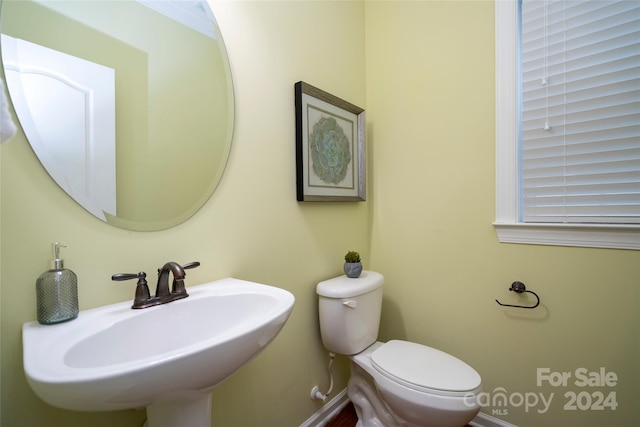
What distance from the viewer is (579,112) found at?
1.13 meters

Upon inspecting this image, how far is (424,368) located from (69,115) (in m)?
1.44

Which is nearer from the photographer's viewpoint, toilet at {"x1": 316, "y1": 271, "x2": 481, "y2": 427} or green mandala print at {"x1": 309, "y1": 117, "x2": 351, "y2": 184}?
toilet at {"x1": 316, "y1": 271, "x2": 481, "y2": 427}

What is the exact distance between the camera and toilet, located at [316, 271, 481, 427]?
996 millimetres

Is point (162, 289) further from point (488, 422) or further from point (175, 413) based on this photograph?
point (488, 422)

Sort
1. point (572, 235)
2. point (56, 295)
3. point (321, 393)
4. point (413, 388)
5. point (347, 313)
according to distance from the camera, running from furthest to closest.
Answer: point (321, 393) → point (347, 313) → point (572, 235) → point (413, 388) → point (56, 295)

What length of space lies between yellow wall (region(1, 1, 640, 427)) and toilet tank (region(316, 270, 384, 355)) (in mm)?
96

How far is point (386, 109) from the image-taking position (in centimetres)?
164

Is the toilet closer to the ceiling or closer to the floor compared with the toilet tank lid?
closer to the floor

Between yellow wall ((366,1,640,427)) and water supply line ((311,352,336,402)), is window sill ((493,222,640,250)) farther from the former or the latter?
water supply line ((311,352,336,402))

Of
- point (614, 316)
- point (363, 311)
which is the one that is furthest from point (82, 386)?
point (614, 316)

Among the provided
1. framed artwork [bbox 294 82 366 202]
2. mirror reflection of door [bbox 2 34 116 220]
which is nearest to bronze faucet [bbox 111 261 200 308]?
mirror reflection of door [bbox 2 34 116 220]

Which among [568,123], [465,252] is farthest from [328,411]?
[568,123]

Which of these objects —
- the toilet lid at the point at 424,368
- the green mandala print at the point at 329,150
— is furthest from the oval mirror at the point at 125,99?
the toilet lid at the point at 424,368

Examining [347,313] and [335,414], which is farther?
[335,414]
